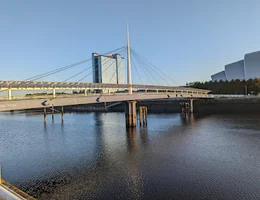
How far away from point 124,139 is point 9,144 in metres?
13.1

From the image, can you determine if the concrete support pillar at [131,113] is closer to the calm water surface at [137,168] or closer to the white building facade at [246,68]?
the calm water surface at [137,168]

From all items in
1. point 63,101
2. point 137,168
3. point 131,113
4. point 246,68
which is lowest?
point 137,168

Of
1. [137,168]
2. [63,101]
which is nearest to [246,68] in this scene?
[63,101]

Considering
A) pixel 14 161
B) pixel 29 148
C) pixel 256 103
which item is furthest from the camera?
pixel 256 103

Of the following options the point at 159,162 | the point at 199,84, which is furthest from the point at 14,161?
the point at 199,84

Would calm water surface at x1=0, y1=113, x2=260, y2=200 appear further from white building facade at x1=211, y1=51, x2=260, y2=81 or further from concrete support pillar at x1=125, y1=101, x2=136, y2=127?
white building facade at x1=211, y1=51, x2=260, y2=81

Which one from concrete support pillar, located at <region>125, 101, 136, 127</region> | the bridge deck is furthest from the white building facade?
concrete support pillar, located at <region>125, 101, 136, 127</region>

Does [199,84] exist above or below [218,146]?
above

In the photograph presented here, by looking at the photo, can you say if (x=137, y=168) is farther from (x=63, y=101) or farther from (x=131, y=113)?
(x=131, y=113)

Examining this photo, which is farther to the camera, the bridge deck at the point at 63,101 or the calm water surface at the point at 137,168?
the bridge deck at the point at 63,101

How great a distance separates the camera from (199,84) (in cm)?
9519

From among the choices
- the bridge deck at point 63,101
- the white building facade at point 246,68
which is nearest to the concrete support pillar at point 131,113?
the bridge deck at point 63,101

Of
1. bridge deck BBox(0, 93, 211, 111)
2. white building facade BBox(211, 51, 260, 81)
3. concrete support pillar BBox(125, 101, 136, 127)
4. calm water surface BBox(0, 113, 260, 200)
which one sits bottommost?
calm water surface BBox(0, 113, 260, 200)

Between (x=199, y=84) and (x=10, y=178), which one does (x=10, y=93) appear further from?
(x=199, y=84)
